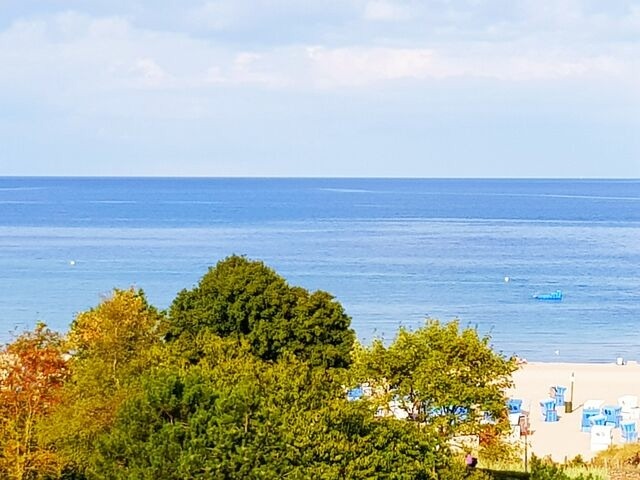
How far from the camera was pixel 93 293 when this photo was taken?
58.2 meters

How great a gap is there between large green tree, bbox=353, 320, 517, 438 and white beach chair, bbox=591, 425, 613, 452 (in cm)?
573

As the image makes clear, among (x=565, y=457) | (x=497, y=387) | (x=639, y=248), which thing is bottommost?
(x=565, y=457)

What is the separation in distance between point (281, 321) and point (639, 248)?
72.8 m

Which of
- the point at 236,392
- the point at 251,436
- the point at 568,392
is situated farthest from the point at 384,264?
the point at 251,436

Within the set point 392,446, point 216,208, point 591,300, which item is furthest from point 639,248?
point 392,446

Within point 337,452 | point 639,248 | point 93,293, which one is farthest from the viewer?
point 639,248

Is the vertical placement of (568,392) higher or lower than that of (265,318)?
lower

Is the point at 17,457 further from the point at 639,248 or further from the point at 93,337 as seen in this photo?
the point at 639,248

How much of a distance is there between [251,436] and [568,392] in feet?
Answer: 62.1

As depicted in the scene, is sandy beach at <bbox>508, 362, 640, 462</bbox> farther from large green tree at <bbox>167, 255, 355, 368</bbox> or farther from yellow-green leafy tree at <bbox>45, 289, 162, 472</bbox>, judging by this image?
yellow-green leafy tree at <bbox>45, 289, 162, 472</bbox>

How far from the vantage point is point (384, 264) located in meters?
72.0

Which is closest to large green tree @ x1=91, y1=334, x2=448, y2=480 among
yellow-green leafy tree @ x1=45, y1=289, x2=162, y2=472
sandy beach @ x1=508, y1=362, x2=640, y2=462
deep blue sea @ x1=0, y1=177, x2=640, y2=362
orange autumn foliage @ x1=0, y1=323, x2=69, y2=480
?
yellow-green leafy tree @ x1=45, y1=289, x2=162, y2=472

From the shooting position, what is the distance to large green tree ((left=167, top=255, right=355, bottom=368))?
21.0 m

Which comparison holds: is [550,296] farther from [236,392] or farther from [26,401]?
[236,392]
